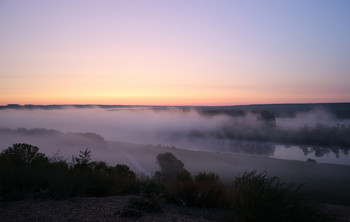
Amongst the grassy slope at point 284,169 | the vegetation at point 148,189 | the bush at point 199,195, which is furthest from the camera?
the grassy slope at point 284,169

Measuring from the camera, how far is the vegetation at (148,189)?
4934 millimetres

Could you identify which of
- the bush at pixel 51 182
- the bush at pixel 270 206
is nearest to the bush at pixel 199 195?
the bush at pixel 51 182

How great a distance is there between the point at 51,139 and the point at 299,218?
53744 mm

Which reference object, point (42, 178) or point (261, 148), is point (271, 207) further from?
point (261, 148)

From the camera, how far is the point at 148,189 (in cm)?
800

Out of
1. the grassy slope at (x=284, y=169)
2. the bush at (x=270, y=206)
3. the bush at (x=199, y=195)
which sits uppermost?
the bush at (x=270, y=206)

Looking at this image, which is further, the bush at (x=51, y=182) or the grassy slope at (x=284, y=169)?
the grassy slope at (x=284, y=169)

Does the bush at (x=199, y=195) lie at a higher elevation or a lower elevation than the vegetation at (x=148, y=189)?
lower

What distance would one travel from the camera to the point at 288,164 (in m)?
26.6

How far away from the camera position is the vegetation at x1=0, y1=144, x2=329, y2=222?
194 inches

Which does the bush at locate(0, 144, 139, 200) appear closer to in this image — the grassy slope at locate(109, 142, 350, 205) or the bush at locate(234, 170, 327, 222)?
the bush at locate(234, 170, 327, 222)

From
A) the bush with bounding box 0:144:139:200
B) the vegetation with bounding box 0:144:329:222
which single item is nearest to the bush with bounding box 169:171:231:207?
the vegetation with bounding box 0:144:329:222

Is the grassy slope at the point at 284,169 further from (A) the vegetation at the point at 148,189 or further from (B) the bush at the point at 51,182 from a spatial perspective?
(B) the bush at the point at 51,182

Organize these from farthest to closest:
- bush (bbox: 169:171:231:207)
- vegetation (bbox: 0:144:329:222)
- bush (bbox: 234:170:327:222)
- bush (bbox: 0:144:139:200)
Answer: bush (bbox: 169:171:231:207), bush (bbox: 0:144:139:200), vegetation (bbox: 0:144:329:222), bush (bbox: 234:170:327:222)
